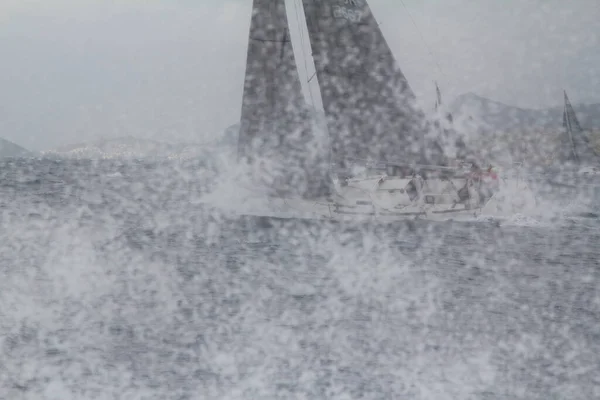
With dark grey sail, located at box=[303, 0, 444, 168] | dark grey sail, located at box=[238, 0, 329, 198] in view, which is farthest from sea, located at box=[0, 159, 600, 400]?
dark grey sail, located at box=[303, 0, 444, 168]

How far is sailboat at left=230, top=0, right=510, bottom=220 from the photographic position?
2027 centimetres

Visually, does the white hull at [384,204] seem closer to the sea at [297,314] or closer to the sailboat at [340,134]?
the sailboat at [340,134]

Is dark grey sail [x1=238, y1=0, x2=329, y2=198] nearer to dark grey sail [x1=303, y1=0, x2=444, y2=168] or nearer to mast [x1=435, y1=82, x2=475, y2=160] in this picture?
dark grey sail [x1=303, y1=0, x2=444, y2=168]

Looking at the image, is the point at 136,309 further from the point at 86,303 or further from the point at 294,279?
the point at 294,279

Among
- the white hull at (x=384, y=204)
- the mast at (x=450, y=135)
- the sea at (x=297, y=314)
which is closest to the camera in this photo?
the sea at (x=297, y=314)

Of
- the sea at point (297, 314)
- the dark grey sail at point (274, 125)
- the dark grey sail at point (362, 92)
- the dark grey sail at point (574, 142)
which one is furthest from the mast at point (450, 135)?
the dark grey sail at point (574, 142)

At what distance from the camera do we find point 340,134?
21.0 m

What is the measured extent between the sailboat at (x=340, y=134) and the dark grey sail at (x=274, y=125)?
0.11 ft

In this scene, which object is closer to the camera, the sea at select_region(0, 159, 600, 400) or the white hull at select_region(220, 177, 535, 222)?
the sea at select_region(0, 159, 600, 400)

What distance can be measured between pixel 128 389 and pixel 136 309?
4520 millimetres

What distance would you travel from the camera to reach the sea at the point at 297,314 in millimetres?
8312

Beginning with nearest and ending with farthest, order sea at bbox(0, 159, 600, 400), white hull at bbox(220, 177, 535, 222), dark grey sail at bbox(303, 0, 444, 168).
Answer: sea at bbox(0, 159, 600, 400), white hull at bbox(220, 177, 535, 222), dark grey sail at bbox(303, 0, 444, 168)

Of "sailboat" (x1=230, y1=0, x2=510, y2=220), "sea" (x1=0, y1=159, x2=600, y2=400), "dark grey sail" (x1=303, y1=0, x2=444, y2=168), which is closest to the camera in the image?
"sea" (x1=0, y1=159, x2=600, y2=400)

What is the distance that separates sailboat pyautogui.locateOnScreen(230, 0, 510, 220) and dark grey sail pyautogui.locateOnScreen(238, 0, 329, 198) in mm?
34
